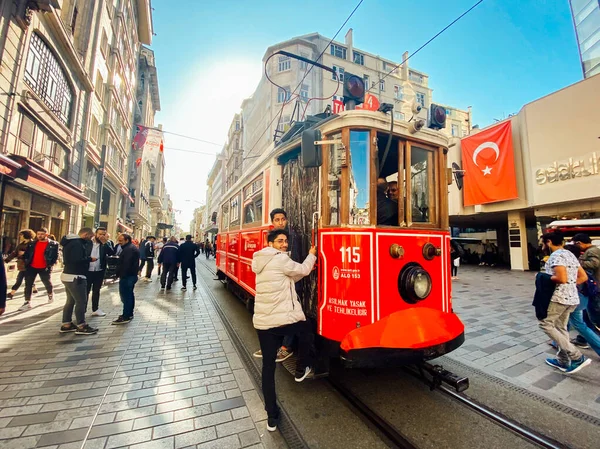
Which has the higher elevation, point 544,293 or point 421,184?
point 421,184

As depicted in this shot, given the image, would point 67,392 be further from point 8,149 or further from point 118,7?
point 118,7

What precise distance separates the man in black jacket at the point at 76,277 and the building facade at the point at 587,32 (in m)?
26.0

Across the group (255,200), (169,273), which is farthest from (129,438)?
(169,273)

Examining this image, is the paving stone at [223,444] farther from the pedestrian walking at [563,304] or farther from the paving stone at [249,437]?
the pedestrian walking at [563,304]

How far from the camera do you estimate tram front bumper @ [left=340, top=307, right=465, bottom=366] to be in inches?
103

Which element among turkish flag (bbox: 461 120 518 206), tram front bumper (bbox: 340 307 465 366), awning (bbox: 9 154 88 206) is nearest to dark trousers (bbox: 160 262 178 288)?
awning (bbox: 9 154 88 206)

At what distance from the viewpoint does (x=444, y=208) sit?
3604mm

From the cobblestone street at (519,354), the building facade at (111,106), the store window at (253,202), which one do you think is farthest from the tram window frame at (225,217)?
the building facade at (111,106)

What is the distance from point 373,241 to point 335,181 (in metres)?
0.82

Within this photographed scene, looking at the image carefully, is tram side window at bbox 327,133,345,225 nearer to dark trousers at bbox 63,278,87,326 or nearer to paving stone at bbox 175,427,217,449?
paving stone at bbox 175,427,217,449

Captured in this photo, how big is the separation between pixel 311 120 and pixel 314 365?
321cm

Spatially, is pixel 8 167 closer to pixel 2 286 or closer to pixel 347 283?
pixel 2 286

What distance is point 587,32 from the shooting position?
59.2ft

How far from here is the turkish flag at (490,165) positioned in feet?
53.4
